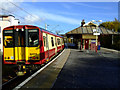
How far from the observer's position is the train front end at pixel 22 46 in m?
8.81

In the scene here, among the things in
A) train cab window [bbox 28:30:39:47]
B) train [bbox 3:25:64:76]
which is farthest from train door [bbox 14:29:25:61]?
train cab window [bbox 28:30:39:47]

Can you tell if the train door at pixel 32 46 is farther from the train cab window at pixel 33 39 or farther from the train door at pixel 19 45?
the train door at pixel 19 45

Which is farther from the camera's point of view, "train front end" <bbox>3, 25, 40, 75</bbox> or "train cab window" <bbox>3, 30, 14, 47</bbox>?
"train cab window" <bbox>3, 30, 14, 47</bbox>

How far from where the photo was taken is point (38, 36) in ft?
29.3

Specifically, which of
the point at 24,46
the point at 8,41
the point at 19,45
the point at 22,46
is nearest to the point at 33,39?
the point at 24,46

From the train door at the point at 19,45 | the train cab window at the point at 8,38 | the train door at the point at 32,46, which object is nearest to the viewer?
the train door at the point at 32,46

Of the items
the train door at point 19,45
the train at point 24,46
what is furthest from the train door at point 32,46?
the train door at point 19,45

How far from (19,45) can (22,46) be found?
212mm

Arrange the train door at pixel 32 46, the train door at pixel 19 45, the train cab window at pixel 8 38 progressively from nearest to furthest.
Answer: the train door at pixel 32 46 → the train door at pixel 19 45 → the train cab window at pixel 8 38

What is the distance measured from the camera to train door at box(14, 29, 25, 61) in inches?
351

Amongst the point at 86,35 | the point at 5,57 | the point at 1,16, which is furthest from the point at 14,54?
the point at 1,16

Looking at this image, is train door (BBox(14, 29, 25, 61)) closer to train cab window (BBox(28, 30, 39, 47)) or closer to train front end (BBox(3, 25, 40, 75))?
train front end (BBox(3, 25, 40, 75))

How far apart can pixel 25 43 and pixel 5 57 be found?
1.73 metres

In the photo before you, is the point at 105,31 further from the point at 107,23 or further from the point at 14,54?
the point at 107,23
